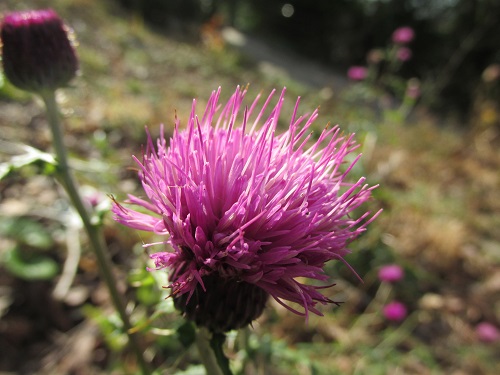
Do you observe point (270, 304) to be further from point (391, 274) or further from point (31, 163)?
point (31, 163)

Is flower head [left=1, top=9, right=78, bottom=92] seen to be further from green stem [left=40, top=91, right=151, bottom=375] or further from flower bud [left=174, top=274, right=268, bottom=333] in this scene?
flower bud [left=174, top=274, right=268, bottom=333]

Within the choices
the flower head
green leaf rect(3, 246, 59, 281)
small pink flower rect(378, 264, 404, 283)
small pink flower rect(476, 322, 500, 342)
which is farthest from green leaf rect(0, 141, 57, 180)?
small pink flower rect(476, 322, 500, 342)

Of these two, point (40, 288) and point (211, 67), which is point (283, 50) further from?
point (40, 288)

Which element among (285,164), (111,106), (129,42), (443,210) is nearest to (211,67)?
(129,42)

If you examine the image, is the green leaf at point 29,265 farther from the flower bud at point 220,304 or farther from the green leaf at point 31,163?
the flower bud at point 220,304

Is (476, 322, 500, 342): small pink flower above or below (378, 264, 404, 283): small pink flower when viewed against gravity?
below

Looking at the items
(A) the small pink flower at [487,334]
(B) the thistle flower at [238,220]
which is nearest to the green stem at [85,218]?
(B) the thistle flower at [238,220]
